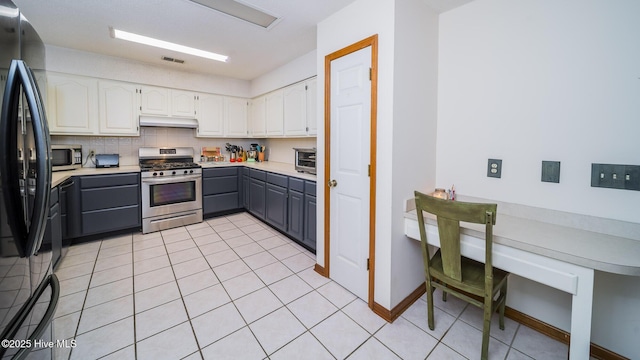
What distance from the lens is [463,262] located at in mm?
1848

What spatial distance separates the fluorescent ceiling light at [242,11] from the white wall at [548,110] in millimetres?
1561

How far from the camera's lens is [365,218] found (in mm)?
2084

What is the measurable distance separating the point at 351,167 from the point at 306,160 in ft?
3.90

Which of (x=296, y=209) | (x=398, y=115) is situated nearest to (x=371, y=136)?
(x=398, y=115)

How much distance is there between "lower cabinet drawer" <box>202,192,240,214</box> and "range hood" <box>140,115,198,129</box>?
3.86ft

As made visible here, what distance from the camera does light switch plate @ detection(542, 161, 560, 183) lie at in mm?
1688

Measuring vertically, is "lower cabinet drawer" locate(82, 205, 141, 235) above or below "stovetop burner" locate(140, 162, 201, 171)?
below

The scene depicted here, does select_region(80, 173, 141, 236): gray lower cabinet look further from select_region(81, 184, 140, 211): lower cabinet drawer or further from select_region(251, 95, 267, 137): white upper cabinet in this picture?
select_region(251, 95, 267, 137): white upper cabinet

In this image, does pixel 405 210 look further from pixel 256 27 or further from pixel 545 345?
pixel 256 27

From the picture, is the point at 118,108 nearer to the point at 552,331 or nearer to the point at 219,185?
the point at 219,185

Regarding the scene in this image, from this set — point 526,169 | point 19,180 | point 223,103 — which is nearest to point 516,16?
point 526,169

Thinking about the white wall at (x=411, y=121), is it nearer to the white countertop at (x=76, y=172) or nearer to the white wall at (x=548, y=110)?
the white wall at (x=548, y=110)

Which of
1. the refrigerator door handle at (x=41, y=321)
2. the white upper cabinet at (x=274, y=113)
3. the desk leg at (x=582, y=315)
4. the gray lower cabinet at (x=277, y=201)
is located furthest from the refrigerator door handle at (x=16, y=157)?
the white upper cabinet at (x=274, y=113)

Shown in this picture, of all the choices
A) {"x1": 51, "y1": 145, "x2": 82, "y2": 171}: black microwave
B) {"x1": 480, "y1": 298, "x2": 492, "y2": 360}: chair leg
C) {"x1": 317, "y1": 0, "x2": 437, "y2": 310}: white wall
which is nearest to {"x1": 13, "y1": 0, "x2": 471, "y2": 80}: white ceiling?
{"x1": 317, "y1": 0, "x2": 437, "y2": 310}: white wall
